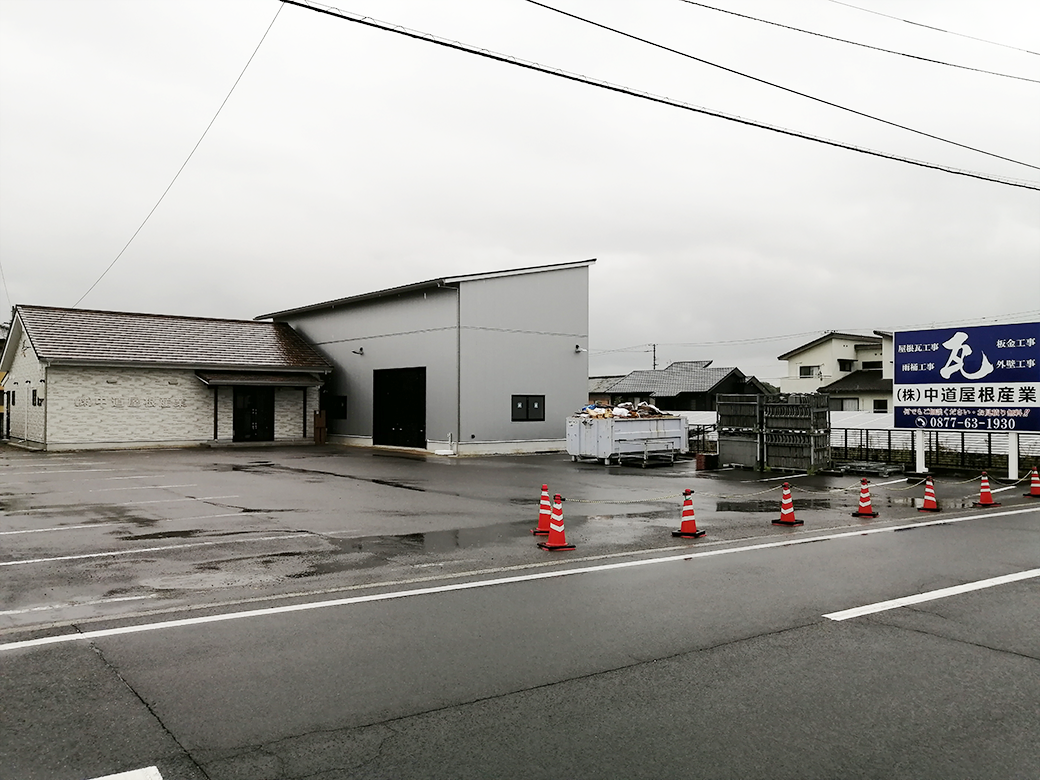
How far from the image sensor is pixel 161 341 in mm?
33156

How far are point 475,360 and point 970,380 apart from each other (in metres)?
16.2

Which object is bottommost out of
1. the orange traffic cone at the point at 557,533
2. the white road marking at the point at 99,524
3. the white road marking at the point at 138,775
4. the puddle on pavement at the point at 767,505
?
the puddle on pavement at the point at 767,505

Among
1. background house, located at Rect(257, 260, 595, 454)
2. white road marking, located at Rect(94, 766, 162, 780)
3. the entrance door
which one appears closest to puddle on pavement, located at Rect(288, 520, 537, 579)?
white road marking, located at Rect(94, 766, 162, 780)

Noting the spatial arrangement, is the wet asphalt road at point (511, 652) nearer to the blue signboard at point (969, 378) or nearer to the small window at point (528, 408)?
the blue signboard at point (969, 378)

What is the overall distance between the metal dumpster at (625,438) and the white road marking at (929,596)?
15645 millimetres

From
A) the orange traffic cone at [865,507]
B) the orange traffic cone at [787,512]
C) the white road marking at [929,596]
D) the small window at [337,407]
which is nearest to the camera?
the white road marking at [929,596]

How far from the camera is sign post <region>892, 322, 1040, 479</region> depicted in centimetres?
1872

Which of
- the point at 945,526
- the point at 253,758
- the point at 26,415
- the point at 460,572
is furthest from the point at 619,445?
the point at 26,415

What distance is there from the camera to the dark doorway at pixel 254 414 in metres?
34.1

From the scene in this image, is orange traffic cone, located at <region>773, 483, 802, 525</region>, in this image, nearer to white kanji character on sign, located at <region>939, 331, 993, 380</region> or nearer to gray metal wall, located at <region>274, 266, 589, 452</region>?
white kanji character on sign, located at <region>939, 331, 993, 380</region>

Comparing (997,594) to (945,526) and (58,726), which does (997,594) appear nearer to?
(945,526)

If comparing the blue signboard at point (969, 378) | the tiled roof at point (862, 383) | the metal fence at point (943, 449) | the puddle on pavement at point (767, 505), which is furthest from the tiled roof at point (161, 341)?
the tiled roof at point (862, 383)

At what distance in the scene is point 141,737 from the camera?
167 inches

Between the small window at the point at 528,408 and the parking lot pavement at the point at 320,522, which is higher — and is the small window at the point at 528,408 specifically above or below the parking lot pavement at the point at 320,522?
above
